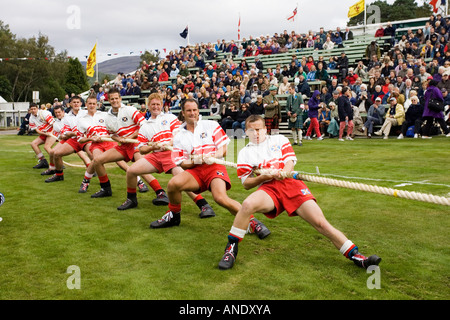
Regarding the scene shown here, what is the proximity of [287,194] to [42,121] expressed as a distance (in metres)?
10.0

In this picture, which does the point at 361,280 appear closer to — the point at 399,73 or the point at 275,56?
the point at 399,73

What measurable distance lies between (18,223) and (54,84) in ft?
190

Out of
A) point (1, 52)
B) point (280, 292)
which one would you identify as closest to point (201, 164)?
point (280, 292)

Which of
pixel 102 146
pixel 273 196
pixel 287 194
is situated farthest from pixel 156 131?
pixel 287 194

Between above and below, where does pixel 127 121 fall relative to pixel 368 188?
above

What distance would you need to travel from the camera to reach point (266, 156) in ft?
16.6

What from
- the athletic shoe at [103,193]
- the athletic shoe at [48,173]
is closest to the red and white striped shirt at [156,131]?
the athletic shoe at [103,193]

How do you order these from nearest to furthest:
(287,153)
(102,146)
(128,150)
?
(287,153) < (128,150) < (102,146)

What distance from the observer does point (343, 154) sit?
12.8m

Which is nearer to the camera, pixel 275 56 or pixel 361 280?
pixel 361 280

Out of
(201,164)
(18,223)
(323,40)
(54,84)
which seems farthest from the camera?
(54,84)

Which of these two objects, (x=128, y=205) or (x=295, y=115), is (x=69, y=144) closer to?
(x=128, y=205)

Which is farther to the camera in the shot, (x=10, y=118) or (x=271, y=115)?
(x=10, y=118)

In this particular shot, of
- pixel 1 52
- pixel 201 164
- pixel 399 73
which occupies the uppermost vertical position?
pixel 1 52
